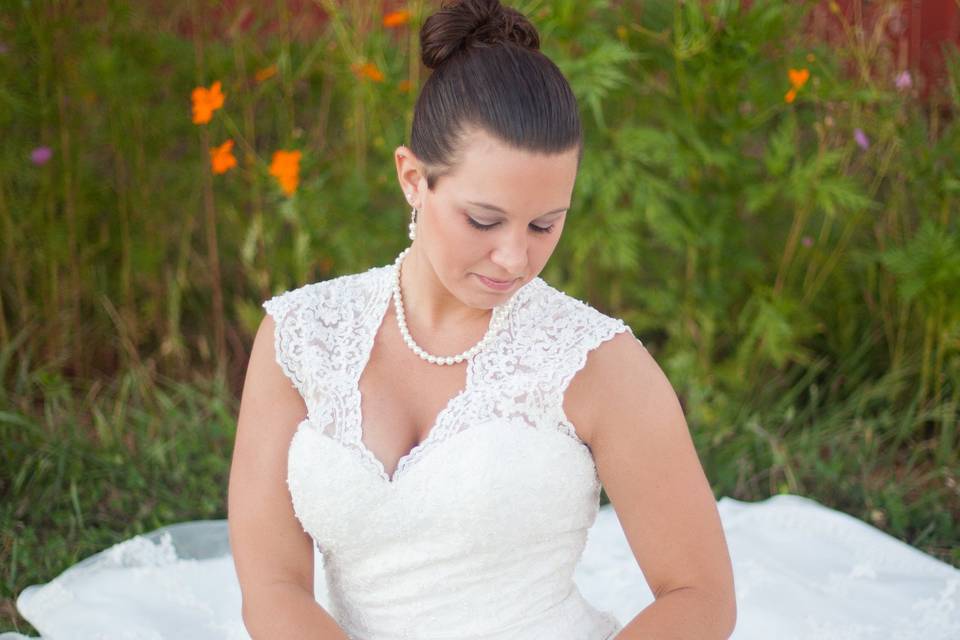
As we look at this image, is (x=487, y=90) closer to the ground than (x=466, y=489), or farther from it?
farther from it

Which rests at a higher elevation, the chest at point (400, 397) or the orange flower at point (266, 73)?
the orange flower at point (266, 73)

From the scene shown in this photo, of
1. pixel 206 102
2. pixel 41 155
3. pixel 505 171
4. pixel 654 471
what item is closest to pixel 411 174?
pixel 505 171

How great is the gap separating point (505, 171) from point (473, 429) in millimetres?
480

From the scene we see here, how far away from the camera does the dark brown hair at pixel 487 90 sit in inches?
74.6

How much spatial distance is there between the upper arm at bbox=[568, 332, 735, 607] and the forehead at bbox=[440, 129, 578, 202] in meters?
0.35

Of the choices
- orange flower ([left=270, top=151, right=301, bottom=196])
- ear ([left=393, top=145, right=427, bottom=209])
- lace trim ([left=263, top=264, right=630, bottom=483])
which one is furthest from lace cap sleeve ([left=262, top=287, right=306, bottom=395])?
orange flower ([left=270, top=151, right=301, bottom=196])

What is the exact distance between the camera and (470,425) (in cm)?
204

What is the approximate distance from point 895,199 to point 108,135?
311 cm

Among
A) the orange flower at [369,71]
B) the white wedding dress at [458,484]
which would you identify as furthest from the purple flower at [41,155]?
the white wedding dress at [458,484]

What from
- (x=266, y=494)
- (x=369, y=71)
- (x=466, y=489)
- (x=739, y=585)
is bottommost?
(x=739, y=585)

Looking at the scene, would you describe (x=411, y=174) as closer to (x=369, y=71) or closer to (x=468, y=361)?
(x=468, y=361)

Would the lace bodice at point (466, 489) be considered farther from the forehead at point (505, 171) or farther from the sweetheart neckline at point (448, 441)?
the forehead at point (505, 171)

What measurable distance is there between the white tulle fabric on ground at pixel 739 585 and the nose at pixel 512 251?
3.96 ft

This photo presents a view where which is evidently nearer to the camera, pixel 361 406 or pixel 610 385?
pixel 610 385
